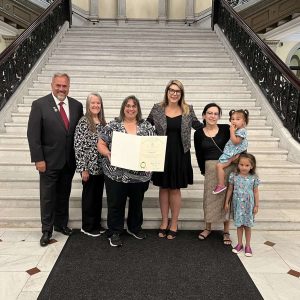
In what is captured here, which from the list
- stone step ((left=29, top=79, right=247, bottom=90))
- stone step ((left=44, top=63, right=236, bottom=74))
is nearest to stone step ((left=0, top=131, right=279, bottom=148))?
stone step ((left=29, top=79, right=247, bottom=90))

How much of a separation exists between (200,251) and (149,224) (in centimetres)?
73

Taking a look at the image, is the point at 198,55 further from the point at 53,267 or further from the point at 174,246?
the point at 53,267

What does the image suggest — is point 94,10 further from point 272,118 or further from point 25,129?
point 272,118

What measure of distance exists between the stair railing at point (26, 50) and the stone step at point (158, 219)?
2468 mm

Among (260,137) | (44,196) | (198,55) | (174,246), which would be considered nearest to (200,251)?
(174,246)

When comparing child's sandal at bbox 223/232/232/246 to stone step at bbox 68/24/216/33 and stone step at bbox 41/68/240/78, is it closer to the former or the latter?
stone step at bbox 41/68/240/78

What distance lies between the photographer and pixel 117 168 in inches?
120

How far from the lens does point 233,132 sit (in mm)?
2979

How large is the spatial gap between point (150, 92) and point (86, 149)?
359 centimetres

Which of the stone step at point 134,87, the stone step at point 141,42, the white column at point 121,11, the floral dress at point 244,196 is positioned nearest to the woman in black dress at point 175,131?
the floral dress at point 244,196

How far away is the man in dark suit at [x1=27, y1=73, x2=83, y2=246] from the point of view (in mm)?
3033

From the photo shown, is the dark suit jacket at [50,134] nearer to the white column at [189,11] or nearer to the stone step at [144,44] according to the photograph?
the stone step at [144,44]

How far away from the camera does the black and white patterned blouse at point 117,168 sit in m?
3.01

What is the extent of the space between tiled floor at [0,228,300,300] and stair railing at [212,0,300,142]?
206 centimetres
